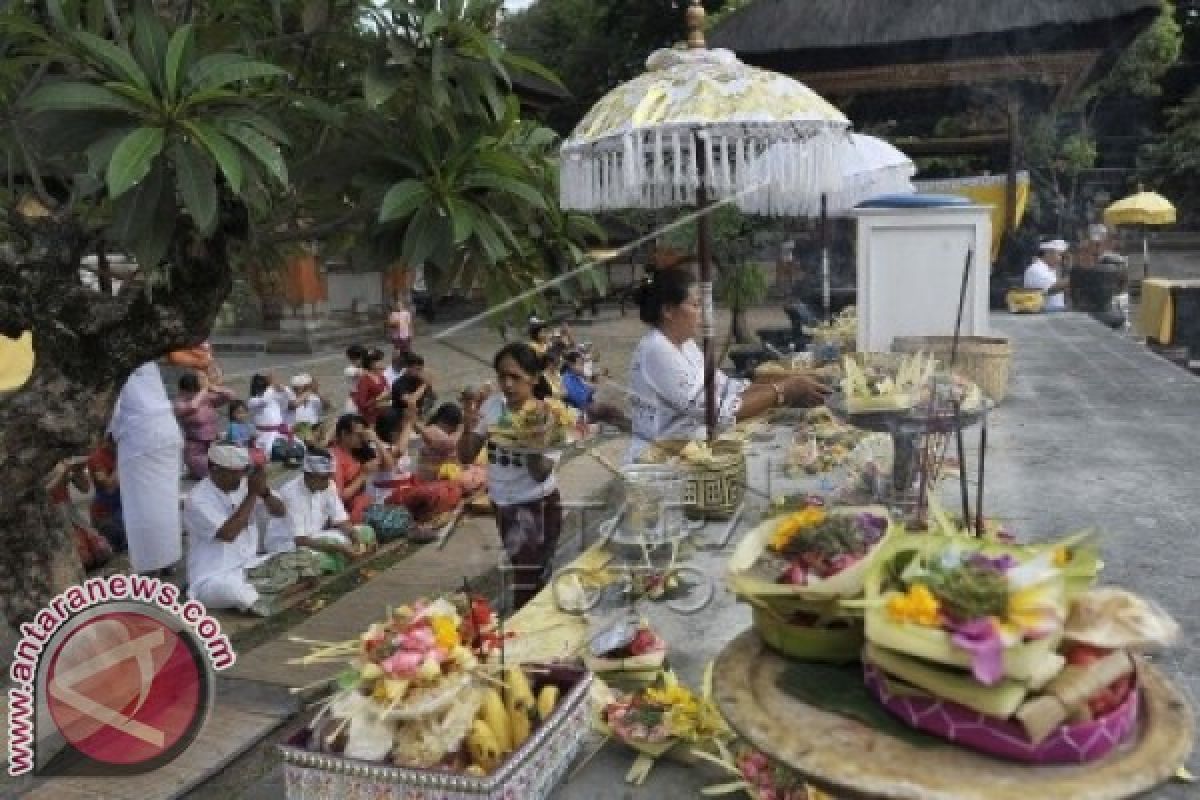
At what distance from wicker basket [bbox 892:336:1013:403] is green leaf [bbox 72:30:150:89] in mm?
5192

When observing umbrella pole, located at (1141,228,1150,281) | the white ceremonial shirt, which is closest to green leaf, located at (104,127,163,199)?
the white ceremonial shirt

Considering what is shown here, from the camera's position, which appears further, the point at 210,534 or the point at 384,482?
the point at 384,482

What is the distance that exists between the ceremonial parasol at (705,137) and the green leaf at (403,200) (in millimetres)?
1125

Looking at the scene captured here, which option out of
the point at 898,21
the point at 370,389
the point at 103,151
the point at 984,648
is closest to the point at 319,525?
the point at 370,389

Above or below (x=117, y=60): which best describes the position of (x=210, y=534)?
below

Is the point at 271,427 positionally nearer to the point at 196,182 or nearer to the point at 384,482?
the point at 384,482

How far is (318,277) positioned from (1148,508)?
1576 centimetres

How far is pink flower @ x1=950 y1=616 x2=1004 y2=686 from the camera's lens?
1711 mm

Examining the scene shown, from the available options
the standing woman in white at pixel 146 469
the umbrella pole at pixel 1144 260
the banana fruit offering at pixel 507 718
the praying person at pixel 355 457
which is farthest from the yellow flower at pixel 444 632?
the umbrella pole at pixel 1144 260

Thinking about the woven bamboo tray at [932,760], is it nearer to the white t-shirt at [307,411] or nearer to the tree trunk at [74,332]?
the tree trunk at [74,332]

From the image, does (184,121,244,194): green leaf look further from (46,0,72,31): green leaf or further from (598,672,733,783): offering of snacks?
(598,672,733,783): offering of snacks

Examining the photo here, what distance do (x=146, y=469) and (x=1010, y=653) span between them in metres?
6.25

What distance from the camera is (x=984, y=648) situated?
1.72 meters

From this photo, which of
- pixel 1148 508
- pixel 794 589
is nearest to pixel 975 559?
pixel 794 589
